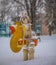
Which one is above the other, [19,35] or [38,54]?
[19,35]

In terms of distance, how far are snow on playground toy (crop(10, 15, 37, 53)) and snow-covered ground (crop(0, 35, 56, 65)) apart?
0.18 ft

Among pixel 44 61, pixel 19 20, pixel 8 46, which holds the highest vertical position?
pixel 19 20

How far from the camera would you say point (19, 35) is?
3039 millimetres

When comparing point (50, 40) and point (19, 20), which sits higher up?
point (19, 20)

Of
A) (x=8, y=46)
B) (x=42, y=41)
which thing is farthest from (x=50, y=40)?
(x=8, y=46)

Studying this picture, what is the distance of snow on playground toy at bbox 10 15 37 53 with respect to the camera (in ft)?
9.92

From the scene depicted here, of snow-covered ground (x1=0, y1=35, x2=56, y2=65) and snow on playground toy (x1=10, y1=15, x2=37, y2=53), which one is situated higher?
snow on playground toy (x1=10, y1=15, x2=37, y2=53)

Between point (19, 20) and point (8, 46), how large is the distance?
13.3 inches

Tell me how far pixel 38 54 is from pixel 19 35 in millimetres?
333

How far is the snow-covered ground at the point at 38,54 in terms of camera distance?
3.00 metres

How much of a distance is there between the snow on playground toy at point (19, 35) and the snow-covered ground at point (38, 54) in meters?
0.05

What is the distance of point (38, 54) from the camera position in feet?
10.2

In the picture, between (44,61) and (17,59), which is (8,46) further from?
(44,61)

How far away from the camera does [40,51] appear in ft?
10.2
